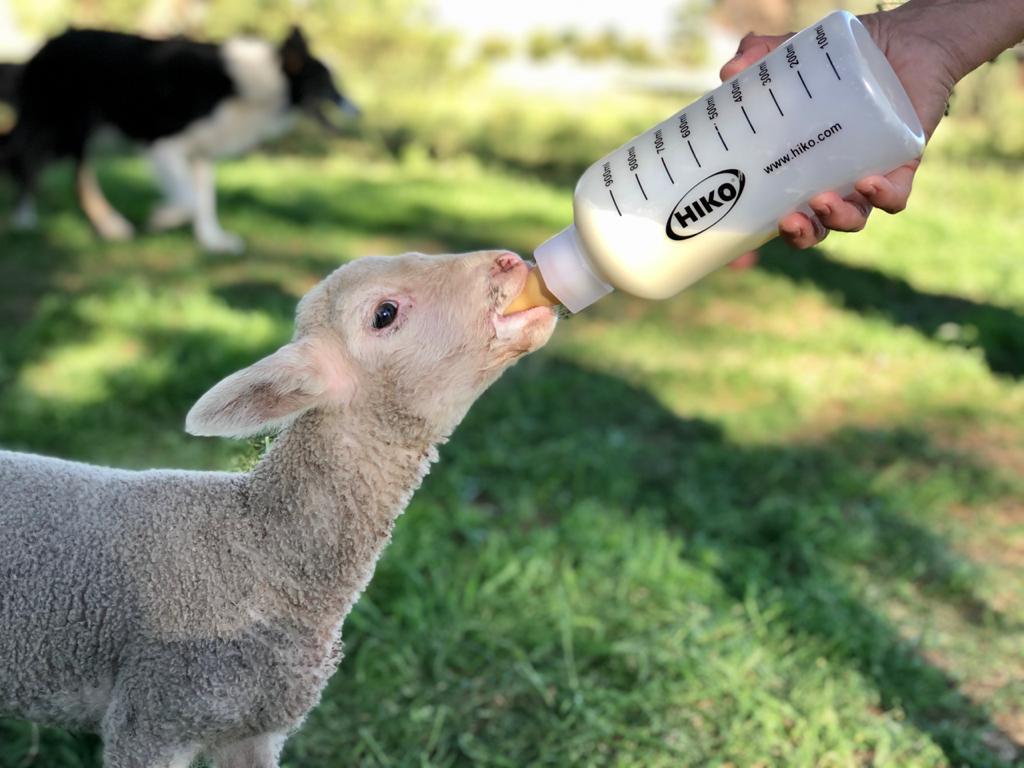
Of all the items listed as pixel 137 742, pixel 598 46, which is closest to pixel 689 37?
pixel 598 46

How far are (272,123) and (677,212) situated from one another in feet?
19.8

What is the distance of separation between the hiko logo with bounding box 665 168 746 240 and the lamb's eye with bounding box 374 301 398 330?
0.51m

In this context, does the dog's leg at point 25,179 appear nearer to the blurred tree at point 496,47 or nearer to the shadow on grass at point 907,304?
the shadow on grass at point 907,304

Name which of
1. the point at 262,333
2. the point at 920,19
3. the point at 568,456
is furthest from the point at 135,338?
the point at 920,19

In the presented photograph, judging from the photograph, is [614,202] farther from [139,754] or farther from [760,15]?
[760,15]

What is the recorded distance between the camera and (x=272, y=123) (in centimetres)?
738

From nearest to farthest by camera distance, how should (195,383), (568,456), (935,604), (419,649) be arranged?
1. (419,649)
2. (935,604)
3. (568,456)
4. (195,383)

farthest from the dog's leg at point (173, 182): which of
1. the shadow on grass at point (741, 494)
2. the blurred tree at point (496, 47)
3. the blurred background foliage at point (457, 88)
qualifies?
the blurred tree at point (496, 47)

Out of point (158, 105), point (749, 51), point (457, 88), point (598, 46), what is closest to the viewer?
point (749, 51)

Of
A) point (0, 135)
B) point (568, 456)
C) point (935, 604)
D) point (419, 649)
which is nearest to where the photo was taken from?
point (419, 649)

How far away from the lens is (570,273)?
1886 mm

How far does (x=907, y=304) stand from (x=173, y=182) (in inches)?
183

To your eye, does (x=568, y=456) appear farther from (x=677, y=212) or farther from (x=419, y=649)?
(x=677, y=212)

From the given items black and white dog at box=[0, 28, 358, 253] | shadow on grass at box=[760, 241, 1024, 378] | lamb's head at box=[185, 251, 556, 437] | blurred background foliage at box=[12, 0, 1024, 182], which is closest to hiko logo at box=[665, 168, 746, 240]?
lamb's head at box=[185, 251, 556, 437]
